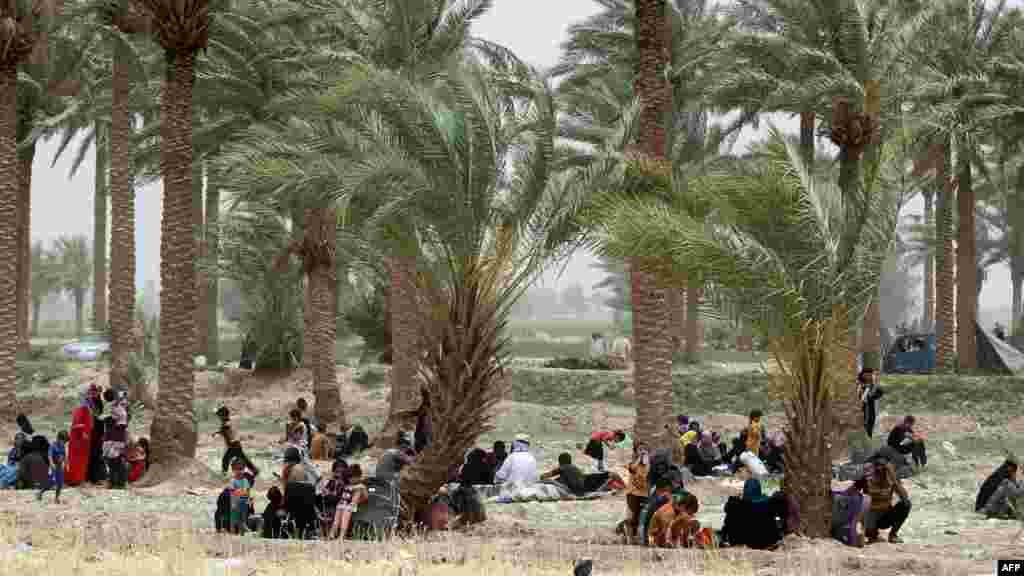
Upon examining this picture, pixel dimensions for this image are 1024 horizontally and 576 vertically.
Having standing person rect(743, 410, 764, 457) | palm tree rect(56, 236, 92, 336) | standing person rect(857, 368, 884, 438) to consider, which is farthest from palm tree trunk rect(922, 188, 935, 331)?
palm tree rect(56, 236, 92, 336)

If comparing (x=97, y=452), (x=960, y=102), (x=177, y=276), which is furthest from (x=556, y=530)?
(x=960, y=102)

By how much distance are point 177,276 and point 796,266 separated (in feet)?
29.2

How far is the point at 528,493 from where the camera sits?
56.3 feet

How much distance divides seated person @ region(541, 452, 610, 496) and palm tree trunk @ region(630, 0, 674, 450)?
2.36m

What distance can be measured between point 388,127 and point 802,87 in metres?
9.28

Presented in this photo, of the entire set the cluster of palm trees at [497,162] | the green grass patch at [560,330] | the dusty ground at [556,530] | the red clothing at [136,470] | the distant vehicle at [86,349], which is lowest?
the dusty ground at [556,530]

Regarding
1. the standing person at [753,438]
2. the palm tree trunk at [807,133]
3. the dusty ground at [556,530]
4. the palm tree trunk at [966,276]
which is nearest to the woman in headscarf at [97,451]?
the dusty ground at [556,530]

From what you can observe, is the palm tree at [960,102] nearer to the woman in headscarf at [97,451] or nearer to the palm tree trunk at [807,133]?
the palm tree trunk at [807,133]

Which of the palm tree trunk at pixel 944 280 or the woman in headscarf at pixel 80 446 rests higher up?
the palm tree trunk at pixel 944 280

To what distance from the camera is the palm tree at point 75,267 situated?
87312mm

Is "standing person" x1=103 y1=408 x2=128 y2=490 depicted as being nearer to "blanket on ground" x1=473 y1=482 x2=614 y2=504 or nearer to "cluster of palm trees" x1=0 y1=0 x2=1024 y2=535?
"cluster of palm trees" x1=0 y1=0 x2=1024 y2=535

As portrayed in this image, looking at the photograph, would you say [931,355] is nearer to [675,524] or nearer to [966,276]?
[966,276]

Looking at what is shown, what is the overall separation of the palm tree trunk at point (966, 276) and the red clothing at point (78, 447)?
67.8 feet

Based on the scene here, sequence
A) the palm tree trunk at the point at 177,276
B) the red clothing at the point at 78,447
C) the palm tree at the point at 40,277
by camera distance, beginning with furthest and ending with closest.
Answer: the palm tree at the point at 40,277
the palm tree trunk at the point at 177,276
the red clothing at the point at 78,447
